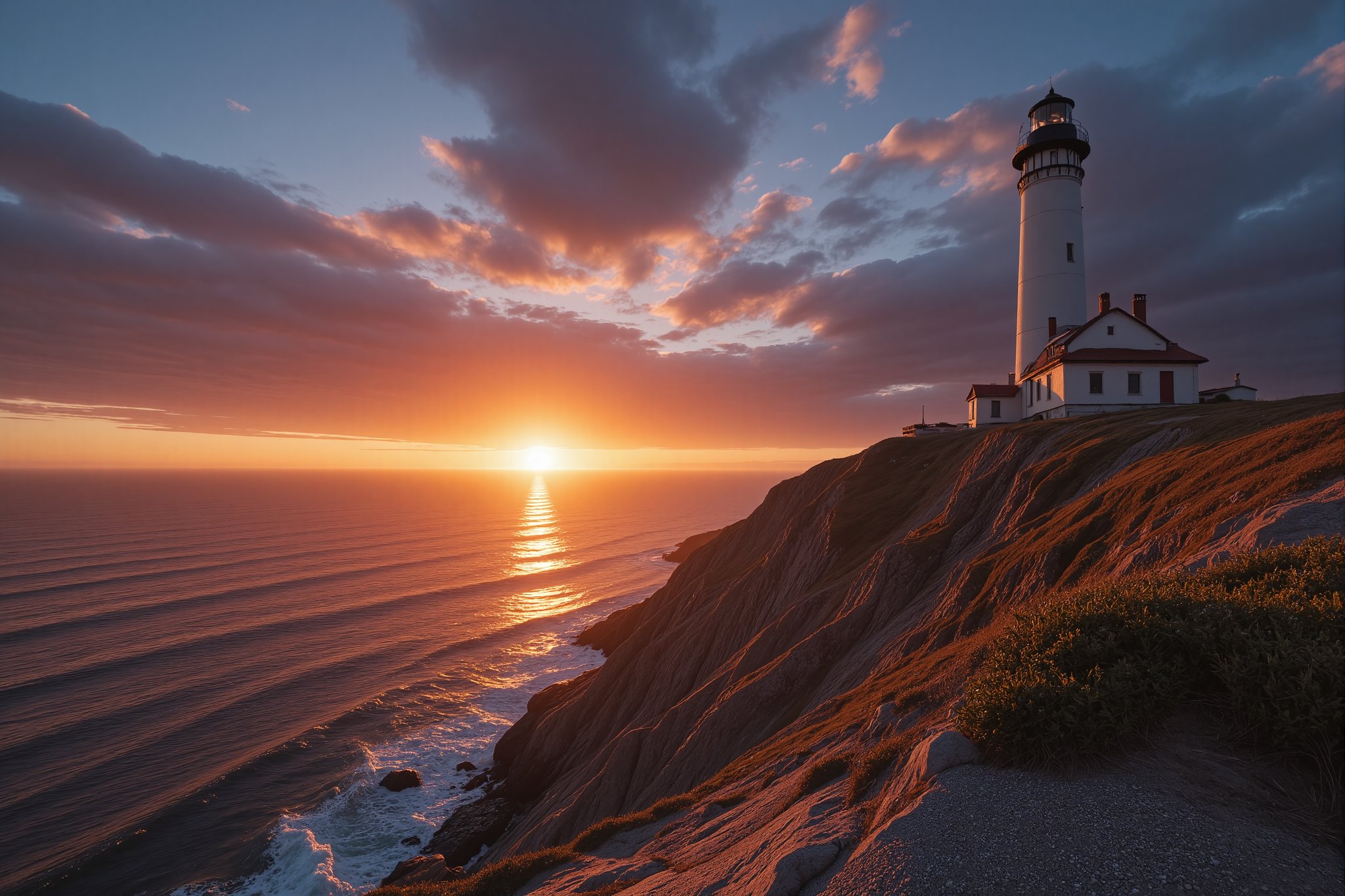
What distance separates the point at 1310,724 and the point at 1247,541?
6899 millimetres

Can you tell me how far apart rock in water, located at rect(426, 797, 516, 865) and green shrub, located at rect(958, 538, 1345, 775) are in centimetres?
3069

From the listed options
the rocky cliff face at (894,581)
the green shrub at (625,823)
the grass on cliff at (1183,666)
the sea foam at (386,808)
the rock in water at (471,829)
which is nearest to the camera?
the grass on cliff at (1183,666)

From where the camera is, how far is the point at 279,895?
1014 inches

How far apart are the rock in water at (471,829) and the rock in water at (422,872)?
1.73 metres

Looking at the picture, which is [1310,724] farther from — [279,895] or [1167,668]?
[279,895]

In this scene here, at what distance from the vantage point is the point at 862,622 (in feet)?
75.4

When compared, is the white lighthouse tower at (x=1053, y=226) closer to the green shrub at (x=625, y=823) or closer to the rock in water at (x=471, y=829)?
the green shrub at (x=625, y=823)

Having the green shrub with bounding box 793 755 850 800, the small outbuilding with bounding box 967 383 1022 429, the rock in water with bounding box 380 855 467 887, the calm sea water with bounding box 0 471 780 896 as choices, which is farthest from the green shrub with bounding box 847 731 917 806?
the small outbuilding with bounding box 967 383 1022 429

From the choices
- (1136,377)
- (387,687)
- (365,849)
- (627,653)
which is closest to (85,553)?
(387,687)

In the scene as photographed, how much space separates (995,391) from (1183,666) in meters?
49.6

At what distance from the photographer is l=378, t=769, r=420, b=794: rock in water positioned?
34.3m

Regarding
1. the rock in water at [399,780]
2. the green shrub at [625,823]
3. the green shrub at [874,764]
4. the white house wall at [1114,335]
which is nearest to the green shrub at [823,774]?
the green shrub at [874,764]

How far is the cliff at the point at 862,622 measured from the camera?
10.8m

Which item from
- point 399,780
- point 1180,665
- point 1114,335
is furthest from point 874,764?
point 1114,335
